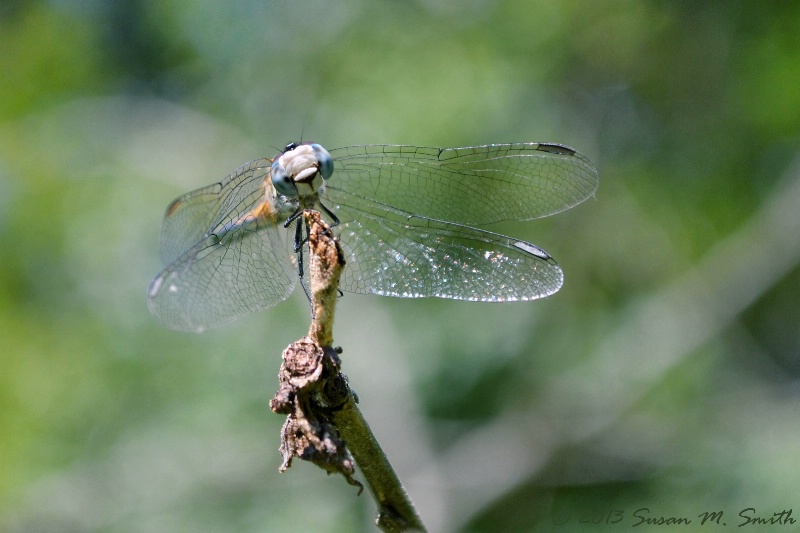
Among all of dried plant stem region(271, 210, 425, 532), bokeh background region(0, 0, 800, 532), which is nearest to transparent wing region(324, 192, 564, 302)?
dried plant stem region(271, 210, 425, 532)

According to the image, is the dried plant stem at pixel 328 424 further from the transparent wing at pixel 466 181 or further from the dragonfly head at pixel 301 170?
the transparent wing at pixel 466 181

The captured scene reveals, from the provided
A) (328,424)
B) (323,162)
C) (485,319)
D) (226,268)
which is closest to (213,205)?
(226,268)

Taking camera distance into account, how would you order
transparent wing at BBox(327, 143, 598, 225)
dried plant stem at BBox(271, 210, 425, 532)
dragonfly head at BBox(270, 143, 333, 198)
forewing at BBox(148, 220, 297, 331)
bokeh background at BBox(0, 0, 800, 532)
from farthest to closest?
bokeh background at BBox(0, 0, 800, 532)
transparent wing at BBox(327, 143, 598, 225)
forewing at BBox(148, 220, 297, 331)
dragonfly head at BBox(270, 143, 333, 198)
dried plant stem at BBox(271, 210, 425, 532)

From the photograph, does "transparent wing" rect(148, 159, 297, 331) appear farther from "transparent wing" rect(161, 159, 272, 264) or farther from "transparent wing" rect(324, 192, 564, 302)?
"transparent wing" rect(324, 192, 564, 302)

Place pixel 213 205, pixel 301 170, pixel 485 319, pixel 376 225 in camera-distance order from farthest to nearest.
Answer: pixel 485 319 < pixel 213 205 < pixel 376 225 < pixel 301 170

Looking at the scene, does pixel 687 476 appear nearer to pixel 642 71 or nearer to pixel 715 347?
pixel 715 347

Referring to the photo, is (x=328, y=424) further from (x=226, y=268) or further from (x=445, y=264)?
(x=226, y=268)

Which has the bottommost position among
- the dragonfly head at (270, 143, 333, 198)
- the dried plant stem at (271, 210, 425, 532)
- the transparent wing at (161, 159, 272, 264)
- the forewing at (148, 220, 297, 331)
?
the dried plant stem at (271, 210, 425, 532)

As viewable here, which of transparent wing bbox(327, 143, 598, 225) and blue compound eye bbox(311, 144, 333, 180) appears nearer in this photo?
blue compound eye bbox(311, 144, 333, 180)
